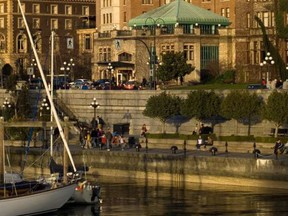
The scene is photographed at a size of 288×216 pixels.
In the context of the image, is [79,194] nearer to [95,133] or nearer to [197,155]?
[197,155]

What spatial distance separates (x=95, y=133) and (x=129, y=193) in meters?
17.5

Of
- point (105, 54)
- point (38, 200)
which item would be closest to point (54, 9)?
point (105, 54)

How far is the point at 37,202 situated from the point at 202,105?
33.1 metres

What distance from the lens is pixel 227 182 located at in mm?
82062

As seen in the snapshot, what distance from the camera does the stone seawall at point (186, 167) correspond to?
80.1 meters

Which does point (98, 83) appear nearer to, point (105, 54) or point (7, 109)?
point (105, 54)

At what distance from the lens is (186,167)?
84.5m

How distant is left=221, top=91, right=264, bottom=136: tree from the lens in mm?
96125

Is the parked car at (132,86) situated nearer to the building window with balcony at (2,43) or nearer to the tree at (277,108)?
the tree at (277,108)

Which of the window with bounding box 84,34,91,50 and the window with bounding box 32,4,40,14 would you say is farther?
the window with bounding box 32,4,40,14

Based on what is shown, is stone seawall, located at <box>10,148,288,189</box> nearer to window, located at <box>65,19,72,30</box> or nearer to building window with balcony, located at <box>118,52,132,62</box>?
building window with balcony, located at <box>118,52,132,62</box>

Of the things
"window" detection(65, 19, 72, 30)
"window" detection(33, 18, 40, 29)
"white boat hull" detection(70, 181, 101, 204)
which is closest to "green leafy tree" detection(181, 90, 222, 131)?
"white boat hull" detection(70, 181, 101, 204)

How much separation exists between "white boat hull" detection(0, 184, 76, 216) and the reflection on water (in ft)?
3.60

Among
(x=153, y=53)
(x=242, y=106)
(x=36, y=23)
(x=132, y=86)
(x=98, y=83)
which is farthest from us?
(x=36, y=23)
